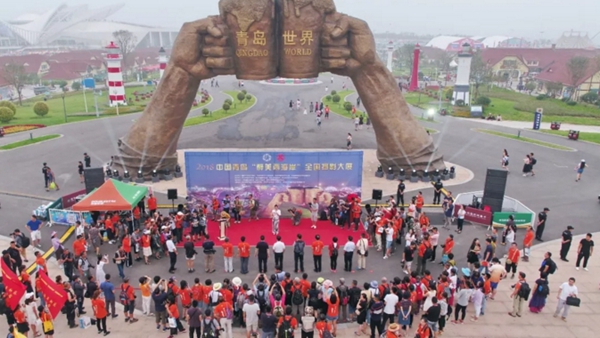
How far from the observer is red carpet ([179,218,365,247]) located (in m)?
19.0

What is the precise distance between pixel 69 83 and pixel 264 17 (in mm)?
80841

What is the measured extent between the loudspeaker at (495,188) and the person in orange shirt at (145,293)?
15435 millimetres

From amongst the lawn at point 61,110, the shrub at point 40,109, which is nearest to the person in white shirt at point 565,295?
the lawn at point 61,110

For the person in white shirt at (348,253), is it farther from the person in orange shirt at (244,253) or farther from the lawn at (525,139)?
the lawn at (525,139)

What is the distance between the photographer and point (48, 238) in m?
19.1

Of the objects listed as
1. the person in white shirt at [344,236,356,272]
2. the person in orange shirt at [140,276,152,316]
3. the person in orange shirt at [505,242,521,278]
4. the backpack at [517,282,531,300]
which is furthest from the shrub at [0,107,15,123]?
the backpack at [517,282,531,300]

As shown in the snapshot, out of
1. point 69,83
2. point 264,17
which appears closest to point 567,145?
point 264,17

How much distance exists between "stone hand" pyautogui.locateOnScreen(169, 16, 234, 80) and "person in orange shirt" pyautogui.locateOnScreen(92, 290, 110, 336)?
14260 millimetres

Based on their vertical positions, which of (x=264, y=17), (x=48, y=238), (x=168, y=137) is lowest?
(x=48, y=238)

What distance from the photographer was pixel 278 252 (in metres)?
15.5

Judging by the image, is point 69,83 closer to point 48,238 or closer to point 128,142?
point 128,142

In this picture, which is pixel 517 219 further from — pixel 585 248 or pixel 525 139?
pixel 525 139

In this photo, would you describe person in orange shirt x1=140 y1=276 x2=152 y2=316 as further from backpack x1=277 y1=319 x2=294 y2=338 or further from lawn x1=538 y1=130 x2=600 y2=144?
lawn x1=538 y1=130 x2=600 y2=144

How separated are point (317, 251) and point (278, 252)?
1326 mm
